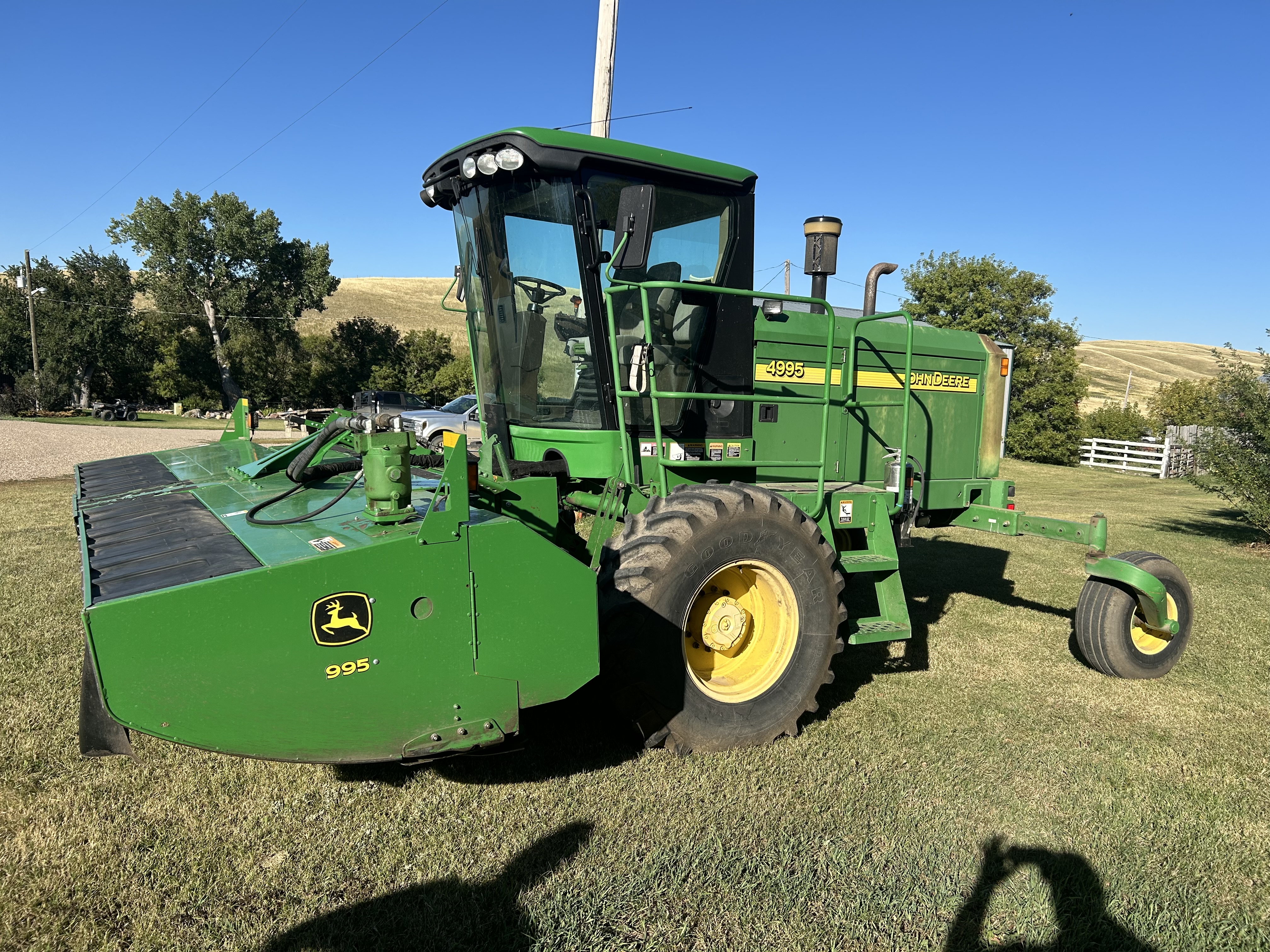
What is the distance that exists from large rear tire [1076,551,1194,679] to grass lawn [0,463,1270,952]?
0.36 meters

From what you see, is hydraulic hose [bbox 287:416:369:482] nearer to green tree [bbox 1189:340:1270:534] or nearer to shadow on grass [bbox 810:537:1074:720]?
shadow on grass [bbox 810:537:1074:720]

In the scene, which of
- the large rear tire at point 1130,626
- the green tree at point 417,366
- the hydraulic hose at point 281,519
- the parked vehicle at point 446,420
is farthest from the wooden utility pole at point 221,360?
the large rear tire at point 1130,626

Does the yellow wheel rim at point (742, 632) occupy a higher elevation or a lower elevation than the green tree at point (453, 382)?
lower

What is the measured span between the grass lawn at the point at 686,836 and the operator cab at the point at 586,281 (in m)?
1.70

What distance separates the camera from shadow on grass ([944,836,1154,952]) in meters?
2.74

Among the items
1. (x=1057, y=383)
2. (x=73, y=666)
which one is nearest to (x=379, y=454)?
(x=73, y=666)

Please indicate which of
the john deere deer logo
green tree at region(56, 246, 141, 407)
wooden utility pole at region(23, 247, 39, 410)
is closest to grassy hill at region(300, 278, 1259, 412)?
green tree at region(56, 246, 141, 407)

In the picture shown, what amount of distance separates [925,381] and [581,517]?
2.76 metres

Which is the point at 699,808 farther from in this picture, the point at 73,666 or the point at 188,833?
the point at 73,666

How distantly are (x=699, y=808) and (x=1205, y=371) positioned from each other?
3877 inches

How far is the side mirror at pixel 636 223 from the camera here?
3607 mm

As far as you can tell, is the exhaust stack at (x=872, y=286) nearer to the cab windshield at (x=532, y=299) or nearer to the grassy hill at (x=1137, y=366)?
the cab windshield at (x=532, y=299)

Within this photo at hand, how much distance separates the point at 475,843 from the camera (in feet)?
10.3

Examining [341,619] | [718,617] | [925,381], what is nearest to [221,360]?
[925,381]
